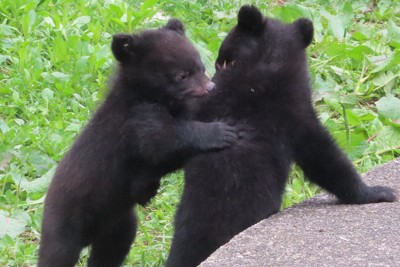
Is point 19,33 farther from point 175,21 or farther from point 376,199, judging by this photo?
point 376,199

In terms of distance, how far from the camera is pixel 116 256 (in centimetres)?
582

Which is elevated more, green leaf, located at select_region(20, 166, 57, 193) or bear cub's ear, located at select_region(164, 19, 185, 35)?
bear cub's ear, located at select_region(164, 19, 185, 35)

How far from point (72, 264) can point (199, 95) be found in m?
1.12

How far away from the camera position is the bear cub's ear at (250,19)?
5.45 metres

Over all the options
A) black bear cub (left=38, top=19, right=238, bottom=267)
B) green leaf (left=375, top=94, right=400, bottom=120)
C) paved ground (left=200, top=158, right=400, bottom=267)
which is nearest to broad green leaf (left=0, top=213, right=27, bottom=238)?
black bear cub (left=38, top=19, right=238, bottom=267)

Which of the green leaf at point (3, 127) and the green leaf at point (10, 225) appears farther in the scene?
the green leaf at point (3, 127)

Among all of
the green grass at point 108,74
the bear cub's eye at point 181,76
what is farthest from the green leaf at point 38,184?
the bear cub's eye at point 181,76

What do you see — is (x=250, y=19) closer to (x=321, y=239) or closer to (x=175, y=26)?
(x=175, y=26)

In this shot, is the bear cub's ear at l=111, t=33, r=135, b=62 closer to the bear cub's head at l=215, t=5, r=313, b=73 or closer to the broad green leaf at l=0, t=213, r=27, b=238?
the bear cub's head at l=215, t=5, r=313, b=73

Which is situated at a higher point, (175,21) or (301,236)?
(175,21)

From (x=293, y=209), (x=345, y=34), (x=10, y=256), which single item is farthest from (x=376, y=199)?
(x=345, y=34)

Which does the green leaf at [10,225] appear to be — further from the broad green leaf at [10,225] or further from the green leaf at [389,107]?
the green leaf at [389,107]

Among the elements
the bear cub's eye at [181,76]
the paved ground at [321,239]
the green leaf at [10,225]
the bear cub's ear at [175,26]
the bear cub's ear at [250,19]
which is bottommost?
the green leaf at [10,225]

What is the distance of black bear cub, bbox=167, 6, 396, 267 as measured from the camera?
16.9 ft
